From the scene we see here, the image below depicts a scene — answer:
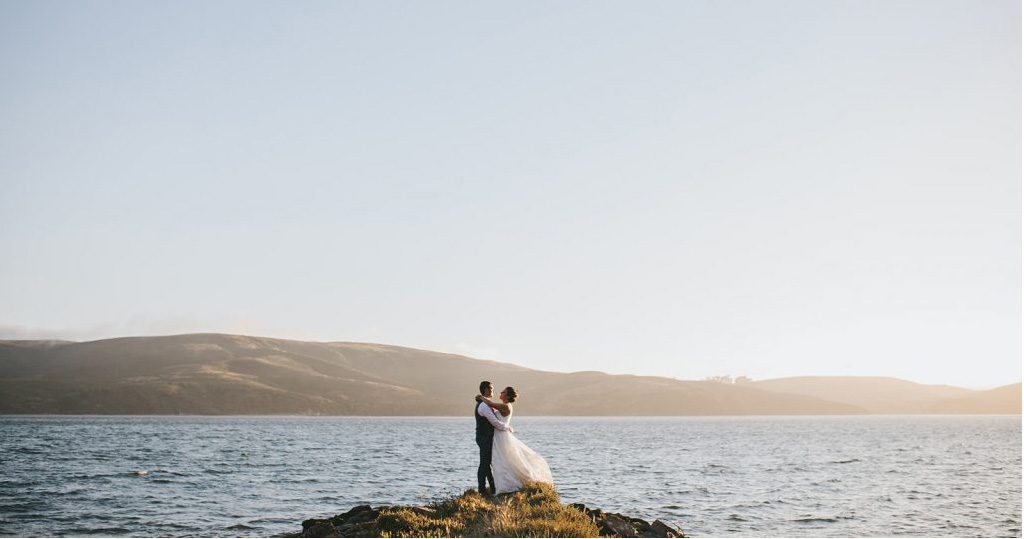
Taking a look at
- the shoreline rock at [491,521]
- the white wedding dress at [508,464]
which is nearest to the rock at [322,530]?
the shoreline rock at [491,521]

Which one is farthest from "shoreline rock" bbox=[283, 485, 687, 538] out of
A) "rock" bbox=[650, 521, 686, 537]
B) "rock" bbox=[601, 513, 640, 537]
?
"rock" bbox=[650, 521, 686, 537]

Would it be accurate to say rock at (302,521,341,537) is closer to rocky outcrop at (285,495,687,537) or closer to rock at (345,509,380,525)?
rocky outcrop at (285,495,687,537)

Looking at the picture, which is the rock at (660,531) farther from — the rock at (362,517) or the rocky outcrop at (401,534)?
the rock at (362,517)

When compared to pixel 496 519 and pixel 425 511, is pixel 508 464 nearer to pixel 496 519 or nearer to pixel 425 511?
pixel 425 511

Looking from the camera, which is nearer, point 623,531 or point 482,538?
point 482,538

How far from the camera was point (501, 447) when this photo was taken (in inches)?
893

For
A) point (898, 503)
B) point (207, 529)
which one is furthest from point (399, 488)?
point (898, 503)

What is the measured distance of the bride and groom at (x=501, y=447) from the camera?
73.6 ft

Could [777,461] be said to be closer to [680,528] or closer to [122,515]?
[680,528]

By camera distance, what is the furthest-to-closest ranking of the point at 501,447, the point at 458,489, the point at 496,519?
the point at 458,489, the point at 501,447, the point at 496,519

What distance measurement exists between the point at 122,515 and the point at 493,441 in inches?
894

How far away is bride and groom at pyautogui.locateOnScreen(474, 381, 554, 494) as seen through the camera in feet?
73.6

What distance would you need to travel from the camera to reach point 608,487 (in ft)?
162

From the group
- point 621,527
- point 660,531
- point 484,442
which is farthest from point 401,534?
point 660,531
